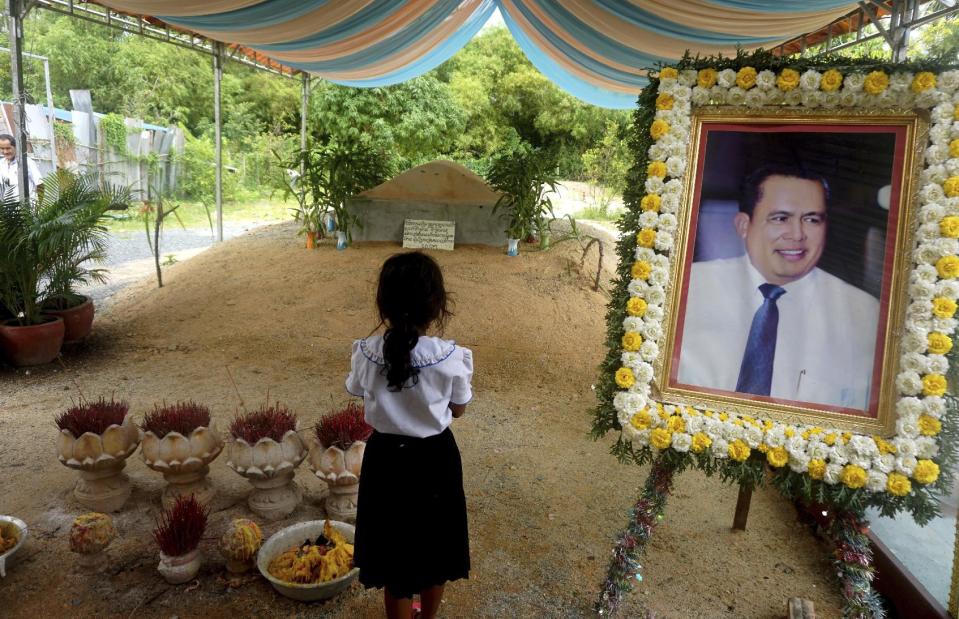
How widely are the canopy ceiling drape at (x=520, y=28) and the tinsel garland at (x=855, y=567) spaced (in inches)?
101

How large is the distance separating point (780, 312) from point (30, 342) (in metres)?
4.62

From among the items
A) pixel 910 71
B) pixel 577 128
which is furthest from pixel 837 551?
pixel 577 128

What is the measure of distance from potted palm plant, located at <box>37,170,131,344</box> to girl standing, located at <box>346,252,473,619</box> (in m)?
3.78

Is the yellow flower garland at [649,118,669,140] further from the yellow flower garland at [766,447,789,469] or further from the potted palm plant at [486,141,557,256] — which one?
the potted palm plant at [486,141,557,256]

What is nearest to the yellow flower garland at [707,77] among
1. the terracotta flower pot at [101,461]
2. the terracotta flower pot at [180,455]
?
the terracotta flower pot at [180,455]

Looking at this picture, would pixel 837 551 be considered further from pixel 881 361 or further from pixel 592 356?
pixel 592 356

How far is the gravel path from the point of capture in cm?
623

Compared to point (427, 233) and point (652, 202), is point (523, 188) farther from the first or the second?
point (652, 202)

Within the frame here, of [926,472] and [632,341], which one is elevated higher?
[632,341]

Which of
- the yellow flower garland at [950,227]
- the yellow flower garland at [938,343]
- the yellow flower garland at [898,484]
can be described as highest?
the yellow flower garland at [950,227]

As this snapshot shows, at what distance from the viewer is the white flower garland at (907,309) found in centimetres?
167

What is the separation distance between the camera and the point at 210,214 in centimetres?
1147

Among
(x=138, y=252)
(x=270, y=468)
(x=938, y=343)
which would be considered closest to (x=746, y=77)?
(x=938, y=343)

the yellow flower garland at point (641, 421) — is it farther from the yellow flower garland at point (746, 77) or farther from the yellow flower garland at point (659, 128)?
the yellow flower garland at point (746, 77)
